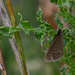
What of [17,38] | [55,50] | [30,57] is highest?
[17,38]

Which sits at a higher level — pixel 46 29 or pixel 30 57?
pixel 46 29

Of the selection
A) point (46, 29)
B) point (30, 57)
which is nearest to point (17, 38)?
point (46, 29)

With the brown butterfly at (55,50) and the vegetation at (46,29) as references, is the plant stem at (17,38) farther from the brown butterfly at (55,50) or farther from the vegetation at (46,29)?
the brown butterfly at (55,50)

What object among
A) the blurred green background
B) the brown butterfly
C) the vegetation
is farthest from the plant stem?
the blurred green background

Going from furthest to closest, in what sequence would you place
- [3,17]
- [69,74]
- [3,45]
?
[3,45], [69,74], [3,17]

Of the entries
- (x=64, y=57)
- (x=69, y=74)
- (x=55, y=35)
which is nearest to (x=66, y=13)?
(x=55, y=35)

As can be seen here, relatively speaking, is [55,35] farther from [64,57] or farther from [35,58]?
[35,58]

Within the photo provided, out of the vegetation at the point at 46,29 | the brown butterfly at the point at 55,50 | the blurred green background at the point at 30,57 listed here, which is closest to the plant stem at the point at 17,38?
the vegetation at the point at 46,29

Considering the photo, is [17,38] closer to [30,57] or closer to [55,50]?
[55,50]
